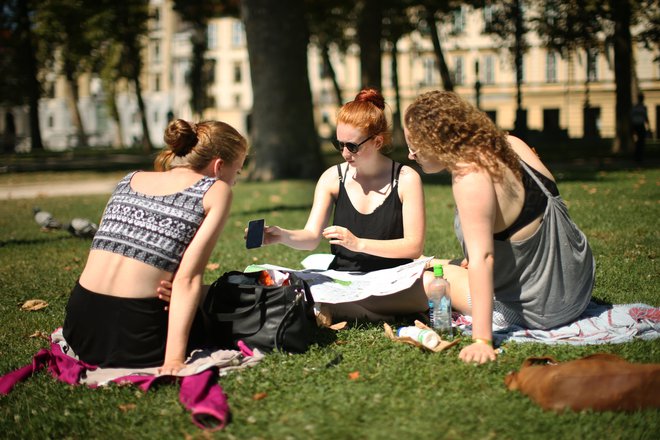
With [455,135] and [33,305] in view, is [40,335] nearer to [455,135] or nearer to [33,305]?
[33,305]

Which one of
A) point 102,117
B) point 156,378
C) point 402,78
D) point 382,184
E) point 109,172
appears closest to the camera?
point 156,378

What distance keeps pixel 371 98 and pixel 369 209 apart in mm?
733

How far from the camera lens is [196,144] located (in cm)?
408

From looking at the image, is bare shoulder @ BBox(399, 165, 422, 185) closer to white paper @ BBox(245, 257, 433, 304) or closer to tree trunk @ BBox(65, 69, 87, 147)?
white paper @ BBox(245, 257, 433, 304)

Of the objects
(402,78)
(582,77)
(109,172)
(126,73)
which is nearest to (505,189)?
(109,172)

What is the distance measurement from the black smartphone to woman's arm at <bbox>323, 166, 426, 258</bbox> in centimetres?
50

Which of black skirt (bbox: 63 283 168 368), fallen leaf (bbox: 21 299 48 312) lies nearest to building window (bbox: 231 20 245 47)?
fallen leaf (bbox: 21 299 48 312)

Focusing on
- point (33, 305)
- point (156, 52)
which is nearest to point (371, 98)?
point (33, 305)

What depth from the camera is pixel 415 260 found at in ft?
16.8

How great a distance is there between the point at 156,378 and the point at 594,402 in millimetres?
2061

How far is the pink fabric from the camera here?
325 centimetres

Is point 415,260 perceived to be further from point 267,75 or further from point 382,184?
point 267,75

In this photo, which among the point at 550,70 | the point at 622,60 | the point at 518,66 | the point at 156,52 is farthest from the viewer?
the point at 156,52

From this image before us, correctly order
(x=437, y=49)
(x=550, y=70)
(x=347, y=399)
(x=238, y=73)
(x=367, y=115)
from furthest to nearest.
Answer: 1. (x=238, y=73)
2. (x=550, y=70)
3. (x=437, y=49)
4. (x=367, y=115)
5. (x=347, y=399)
